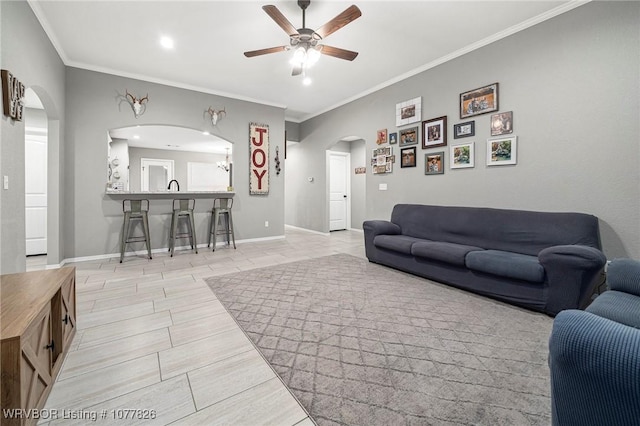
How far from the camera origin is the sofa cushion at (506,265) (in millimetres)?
→ 2391

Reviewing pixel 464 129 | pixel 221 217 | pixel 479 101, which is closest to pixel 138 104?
pixel 221 217

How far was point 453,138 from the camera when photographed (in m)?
3.96

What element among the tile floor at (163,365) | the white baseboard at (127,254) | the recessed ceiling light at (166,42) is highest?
the recessed ceiling light at (166,42)

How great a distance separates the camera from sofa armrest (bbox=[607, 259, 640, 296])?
5.67 ft

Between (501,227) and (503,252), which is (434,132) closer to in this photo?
(501,227)

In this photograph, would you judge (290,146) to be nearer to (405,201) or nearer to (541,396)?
(405,201)

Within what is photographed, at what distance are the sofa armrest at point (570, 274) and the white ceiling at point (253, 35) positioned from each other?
2.65 meters

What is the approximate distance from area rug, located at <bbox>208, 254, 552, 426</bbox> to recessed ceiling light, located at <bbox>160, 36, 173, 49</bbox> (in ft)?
10.5

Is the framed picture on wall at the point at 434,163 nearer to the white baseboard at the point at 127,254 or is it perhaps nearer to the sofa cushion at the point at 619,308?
the sofa cushion at the point at 619,308

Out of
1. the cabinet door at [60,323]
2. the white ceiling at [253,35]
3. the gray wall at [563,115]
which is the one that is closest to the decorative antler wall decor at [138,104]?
the white ceiling at [253,35]

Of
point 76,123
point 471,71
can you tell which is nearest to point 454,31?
point 471,71

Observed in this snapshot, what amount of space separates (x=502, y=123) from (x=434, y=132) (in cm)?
93

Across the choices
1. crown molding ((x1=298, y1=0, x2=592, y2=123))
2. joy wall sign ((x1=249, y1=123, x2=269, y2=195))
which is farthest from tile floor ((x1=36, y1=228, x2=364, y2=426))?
crown molding ((x1=298, y1=0, x2=592, y2=123))

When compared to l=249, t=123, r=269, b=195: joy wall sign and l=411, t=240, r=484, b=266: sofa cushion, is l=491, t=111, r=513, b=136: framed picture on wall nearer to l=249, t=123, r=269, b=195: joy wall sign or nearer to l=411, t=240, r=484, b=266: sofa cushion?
Answer: l=411, t=240, r=484, b=266: sofa cushion
